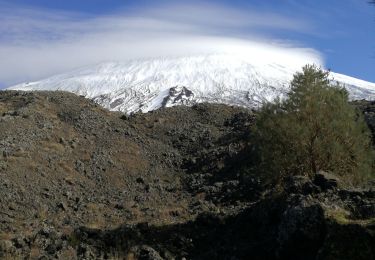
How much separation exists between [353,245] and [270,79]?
117007 millimetres

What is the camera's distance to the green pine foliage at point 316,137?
1716cm

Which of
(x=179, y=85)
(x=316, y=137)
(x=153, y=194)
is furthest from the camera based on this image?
(x=179, y=85)

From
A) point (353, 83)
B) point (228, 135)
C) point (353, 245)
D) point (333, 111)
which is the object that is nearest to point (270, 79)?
point (353, 83)

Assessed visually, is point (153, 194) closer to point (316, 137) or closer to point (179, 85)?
point (316, 137)

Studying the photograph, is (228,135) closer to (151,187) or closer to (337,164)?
(151,187)

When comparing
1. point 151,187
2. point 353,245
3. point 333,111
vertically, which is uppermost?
point 333,111

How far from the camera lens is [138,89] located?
401ft

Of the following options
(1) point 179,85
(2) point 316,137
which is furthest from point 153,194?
(1) point 179,85

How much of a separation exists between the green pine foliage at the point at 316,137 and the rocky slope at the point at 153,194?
139cm

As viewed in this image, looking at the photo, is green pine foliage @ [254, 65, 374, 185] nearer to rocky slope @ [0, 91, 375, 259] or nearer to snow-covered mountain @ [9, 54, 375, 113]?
rocky slope @ [0, 91, 375, 259]

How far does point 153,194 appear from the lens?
91.4 ft

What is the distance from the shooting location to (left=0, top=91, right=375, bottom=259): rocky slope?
10773 millimetres

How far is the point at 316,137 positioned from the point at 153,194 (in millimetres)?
12425

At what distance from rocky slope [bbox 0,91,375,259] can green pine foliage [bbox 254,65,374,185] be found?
1385 millimetres
